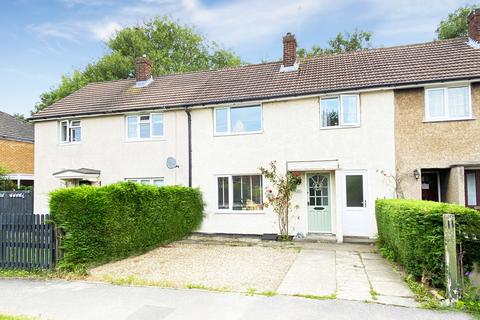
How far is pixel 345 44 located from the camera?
32281mm

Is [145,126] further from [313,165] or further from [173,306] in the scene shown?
[173,306]

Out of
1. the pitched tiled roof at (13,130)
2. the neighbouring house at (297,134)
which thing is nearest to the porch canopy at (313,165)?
the neighbouring house at (297,134)

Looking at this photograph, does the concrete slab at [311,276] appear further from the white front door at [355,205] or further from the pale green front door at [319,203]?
the pale green front door at [319,203]

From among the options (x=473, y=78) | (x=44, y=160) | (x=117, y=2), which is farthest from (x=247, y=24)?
(x=44, y=160)

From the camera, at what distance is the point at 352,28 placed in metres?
32.0

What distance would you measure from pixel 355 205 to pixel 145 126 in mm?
9958

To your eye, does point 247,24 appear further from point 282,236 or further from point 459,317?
point 459,317

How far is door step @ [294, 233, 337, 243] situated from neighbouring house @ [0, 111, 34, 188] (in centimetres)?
2090

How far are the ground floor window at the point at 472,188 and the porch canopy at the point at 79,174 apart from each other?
1534 cm

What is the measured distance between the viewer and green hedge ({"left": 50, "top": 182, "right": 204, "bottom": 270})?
802cm

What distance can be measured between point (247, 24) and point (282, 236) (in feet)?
40.3

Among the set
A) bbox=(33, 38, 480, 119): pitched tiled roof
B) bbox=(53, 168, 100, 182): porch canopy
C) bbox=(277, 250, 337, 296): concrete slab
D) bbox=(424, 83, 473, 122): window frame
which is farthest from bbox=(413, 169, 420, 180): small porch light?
bbox=(53, 168, 100, 182): porch canopy

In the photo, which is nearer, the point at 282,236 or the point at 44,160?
the point at 282,236

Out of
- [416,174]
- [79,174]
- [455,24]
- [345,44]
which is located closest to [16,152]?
[79,174]
